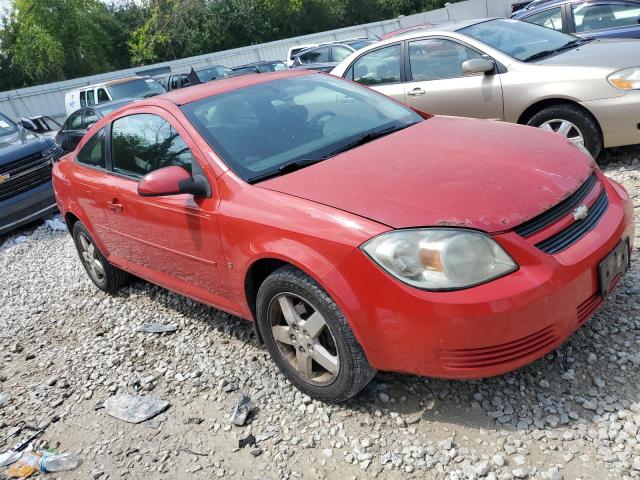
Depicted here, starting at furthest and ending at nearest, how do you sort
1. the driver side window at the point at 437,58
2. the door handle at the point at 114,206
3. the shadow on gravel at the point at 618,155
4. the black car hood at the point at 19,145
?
the black car hood at the point at 19,145
the driver side window at the point at 437,58
the shadow on gravel at the point at 618,155
the door handle at the point at 114,206

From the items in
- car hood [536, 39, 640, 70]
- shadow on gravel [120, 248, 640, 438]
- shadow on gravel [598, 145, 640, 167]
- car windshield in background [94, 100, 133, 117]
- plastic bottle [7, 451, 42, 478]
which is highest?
car windshield in background [94, 100, 133, 117]

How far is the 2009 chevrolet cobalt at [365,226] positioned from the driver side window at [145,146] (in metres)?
0.02

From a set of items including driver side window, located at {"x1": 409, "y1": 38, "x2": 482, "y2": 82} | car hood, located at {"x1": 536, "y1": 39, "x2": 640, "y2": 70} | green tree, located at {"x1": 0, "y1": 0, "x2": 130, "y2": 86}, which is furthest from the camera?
green tree, located at {"x1": 0, "y1": 0, "x2": 130, "y2": 86}

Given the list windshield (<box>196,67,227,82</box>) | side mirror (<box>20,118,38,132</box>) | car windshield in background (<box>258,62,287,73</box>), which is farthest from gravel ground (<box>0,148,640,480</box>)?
car windshield in background (<box>258,62,287,73</box>)

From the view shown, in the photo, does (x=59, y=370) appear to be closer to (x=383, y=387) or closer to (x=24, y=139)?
(x=383, y=387)

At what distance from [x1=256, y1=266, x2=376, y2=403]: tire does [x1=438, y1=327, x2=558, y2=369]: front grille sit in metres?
0.42

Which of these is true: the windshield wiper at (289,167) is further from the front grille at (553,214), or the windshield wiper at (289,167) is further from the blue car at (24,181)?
the blue car at (24,181)

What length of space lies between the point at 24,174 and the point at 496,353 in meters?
7.56

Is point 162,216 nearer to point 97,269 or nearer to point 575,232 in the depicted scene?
point 97,269

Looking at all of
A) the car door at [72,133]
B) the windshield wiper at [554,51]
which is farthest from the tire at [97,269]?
the car door at [72,133]

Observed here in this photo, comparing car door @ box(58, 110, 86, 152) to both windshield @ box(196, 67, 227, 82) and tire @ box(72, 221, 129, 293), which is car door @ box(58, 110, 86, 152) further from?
tire @ box(72, 221, 129, 293)

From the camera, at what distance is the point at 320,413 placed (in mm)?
2893

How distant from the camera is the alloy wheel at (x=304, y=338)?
2743mm

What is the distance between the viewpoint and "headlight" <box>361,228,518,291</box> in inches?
90.8
